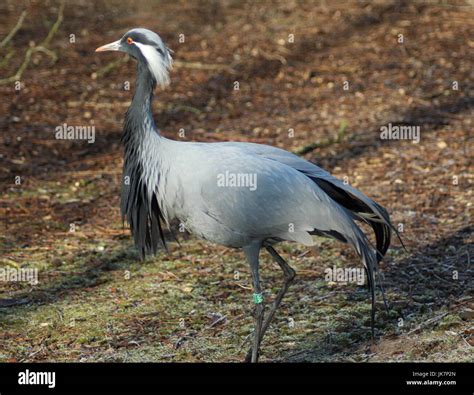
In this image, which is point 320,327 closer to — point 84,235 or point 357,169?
point 84,235

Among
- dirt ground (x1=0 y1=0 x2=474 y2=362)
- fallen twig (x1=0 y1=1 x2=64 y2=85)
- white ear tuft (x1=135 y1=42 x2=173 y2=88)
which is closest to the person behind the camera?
white ear tuft (x1=135 y1=42 x2=173 y2=88)

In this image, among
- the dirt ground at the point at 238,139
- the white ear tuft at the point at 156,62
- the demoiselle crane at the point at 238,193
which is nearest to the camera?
the demoiselle crane at the point at 238,193

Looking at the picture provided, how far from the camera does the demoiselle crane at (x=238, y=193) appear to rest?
5.21 metres

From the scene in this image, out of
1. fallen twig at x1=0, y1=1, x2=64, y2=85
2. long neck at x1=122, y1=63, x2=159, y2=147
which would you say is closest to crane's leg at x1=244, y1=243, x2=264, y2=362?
long neck at x1=122, y1=63, x2=159, y2=147

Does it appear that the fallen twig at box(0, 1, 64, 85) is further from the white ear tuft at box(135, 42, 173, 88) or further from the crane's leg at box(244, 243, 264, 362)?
the crane's leg at box(244, 243, 264, 362)

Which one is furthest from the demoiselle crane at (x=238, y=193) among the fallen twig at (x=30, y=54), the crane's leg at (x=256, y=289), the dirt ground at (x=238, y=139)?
the fallen twig at (x=30, y=54)

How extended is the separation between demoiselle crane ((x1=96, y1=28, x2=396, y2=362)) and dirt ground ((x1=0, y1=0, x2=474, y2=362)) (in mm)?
542

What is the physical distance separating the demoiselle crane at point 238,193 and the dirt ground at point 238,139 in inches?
21.3

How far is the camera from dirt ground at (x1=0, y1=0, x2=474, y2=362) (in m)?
5.72

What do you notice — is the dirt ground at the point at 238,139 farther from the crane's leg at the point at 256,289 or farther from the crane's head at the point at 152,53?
the crane's head at the point at 152,53

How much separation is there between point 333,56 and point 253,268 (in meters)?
7.47

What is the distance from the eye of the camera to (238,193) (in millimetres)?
5176

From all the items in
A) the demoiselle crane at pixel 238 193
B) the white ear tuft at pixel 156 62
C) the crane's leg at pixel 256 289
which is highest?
the white ear tuft at pixel 156 62
